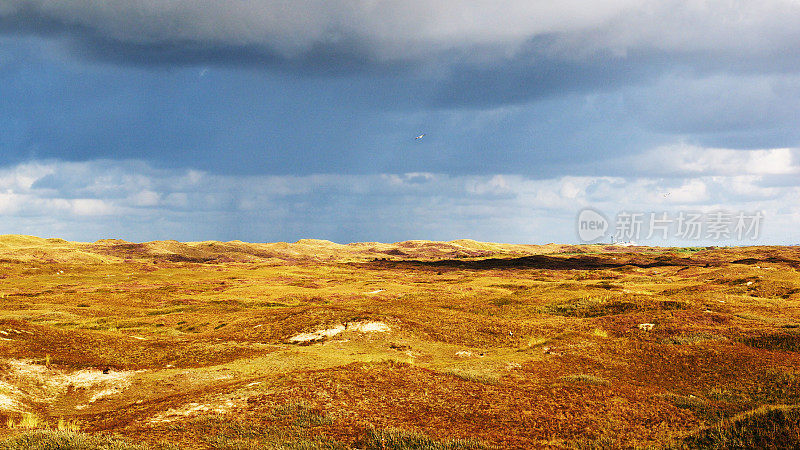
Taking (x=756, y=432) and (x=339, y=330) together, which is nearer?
(x=756, y=432)

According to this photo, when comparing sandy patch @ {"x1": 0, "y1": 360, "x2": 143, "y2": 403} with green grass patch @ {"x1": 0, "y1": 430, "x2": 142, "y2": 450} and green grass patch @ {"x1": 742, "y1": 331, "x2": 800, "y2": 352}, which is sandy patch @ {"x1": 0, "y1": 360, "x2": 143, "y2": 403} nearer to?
green grass patch @ {"x1": 0, "y1": 430, "x2": 142, "y2": 450}

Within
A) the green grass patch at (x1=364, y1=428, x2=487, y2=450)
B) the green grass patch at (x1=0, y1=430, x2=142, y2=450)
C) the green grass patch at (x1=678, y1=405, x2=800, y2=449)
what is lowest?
the green grass patch at (x1=0, y1=430, x2=142, y2=450)

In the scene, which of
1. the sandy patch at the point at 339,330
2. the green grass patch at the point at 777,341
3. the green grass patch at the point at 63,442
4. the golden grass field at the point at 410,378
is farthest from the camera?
the sandy patch at the point at 339,330

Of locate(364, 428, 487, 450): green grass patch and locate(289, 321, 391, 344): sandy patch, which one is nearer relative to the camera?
locate(364, 428, 487, 450): green grass patch

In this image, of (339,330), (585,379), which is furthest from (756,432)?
(339,330)

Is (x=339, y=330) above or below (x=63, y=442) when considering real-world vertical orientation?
below

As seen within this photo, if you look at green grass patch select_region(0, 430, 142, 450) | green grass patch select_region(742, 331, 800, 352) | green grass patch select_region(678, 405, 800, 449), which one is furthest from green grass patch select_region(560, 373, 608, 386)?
green grass patch select_region(0, 430, 142, 450)

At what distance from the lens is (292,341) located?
36.5m

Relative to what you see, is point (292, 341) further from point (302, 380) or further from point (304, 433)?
point (304, 433)

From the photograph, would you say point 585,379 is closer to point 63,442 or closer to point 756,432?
point 756,432

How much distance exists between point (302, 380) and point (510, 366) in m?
12.7

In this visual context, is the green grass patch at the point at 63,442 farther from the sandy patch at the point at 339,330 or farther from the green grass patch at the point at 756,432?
the sandy patch at the point at 339,330

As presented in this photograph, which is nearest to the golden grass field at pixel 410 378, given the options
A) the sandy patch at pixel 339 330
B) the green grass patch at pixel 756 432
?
the green grass patch at pixel 756 432

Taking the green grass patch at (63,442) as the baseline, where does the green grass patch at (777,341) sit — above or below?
above
